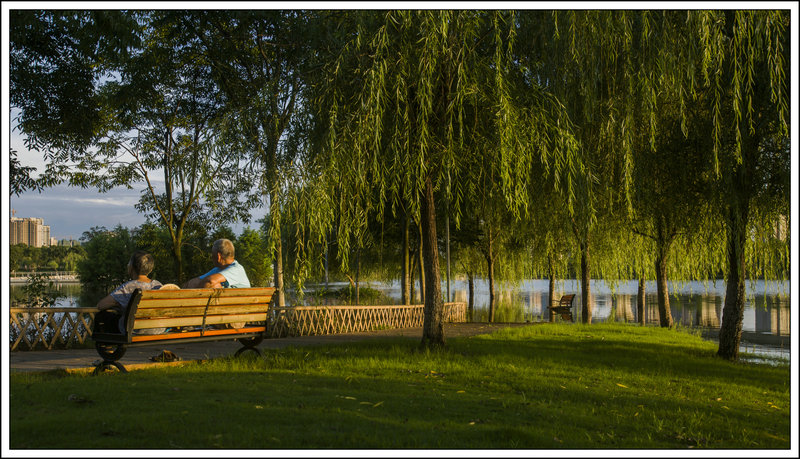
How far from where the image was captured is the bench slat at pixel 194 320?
7293mm

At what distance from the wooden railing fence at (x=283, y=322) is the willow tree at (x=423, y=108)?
5132 millimetres

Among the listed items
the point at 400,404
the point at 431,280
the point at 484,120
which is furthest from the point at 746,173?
the point at 400,404

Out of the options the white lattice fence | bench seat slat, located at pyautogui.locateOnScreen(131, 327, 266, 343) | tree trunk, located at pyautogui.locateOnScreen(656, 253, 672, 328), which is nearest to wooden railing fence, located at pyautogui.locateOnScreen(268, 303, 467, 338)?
the white lattice fence

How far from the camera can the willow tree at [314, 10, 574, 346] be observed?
8.66m

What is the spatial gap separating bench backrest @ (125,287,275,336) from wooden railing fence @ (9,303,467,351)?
138 inches

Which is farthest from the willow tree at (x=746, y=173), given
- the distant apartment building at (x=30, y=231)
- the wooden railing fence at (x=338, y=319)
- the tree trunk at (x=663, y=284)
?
the distant apartment building at (x=30, y=231)

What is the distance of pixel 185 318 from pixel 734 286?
9575 millimetres

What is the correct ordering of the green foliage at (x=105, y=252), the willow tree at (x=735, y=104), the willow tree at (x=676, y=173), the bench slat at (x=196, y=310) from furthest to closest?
the green foliage at (x=105, y=252) → the willow tree at (x=676, y=173) → the willow tree at (x=735, y=104) → the bench slat at (x=196, y=310)

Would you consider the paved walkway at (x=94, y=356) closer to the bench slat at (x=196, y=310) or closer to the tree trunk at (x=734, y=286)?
the bench slat at (x=196, y=310)

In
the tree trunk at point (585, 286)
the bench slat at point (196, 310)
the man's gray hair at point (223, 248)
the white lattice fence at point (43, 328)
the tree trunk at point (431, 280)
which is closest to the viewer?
the bench slat at point (196, 310)

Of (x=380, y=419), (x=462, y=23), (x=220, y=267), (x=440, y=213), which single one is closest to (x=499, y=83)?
(x=462, y=23)

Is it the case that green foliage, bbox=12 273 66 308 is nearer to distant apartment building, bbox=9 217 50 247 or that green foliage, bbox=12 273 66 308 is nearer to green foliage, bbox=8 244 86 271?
green foliage, bbox=8 244 86 271

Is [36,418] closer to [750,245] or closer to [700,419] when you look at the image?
[700,419]

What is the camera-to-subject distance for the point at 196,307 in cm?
783
